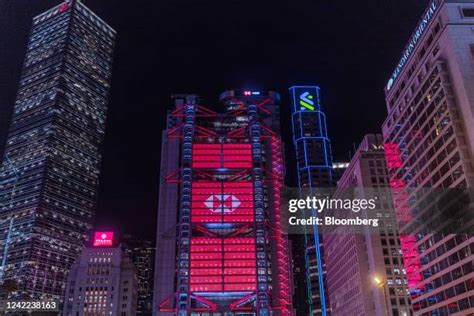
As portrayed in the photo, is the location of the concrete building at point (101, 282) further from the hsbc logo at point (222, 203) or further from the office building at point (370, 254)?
the office building at point (370, 254)

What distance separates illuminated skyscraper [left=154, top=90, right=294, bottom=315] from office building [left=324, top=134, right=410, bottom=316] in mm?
19985

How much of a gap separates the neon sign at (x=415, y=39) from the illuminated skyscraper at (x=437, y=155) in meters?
0.19

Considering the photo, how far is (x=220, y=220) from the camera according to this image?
141m

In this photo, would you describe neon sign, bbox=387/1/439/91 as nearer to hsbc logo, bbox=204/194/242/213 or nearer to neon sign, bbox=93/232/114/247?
hsbc logo, bbox=204/194/242/213

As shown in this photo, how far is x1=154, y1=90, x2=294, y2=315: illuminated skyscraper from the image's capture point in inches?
5226

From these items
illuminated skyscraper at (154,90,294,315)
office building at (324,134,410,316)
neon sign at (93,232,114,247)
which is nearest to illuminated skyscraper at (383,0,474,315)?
office building at (324,134,410,316)

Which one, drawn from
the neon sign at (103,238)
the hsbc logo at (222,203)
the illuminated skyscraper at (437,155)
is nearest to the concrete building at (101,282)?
the neon sign at (103,238)

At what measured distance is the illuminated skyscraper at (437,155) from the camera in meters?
80.1

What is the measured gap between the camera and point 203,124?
16750 centimetres

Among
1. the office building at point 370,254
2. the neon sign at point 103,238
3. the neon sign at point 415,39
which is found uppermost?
the neon sign at point 415,39

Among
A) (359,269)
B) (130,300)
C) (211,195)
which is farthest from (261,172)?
(130,300)

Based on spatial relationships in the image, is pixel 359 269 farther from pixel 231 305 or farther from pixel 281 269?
pixel 231 305

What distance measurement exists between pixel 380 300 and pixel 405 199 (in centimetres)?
3378

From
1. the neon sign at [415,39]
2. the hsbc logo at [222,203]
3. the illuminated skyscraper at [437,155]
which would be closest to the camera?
the illuminated skyscraper at [437,155]
